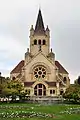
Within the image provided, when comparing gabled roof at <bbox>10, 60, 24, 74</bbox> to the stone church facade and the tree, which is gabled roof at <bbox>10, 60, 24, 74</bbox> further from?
the tree

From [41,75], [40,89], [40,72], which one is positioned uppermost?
[40,72]

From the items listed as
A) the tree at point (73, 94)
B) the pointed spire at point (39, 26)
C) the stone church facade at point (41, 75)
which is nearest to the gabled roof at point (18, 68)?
the stone church facade at point (41, 75)

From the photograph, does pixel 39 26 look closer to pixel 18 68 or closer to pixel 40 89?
pixel 18 68

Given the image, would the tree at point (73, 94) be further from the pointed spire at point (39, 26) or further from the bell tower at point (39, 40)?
the pointed spire at point (39, 26)

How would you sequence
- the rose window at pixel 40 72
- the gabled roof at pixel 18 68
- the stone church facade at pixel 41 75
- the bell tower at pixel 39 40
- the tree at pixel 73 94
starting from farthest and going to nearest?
the bell tower at pixel 39 40 < the gabled roof at pixel 18 68 < the rose window at pixel 40 72 < the stone church facade at pixel 41 75 < the tree at pixel 73 94

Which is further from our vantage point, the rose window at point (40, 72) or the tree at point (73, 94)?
the rose window at point (40, 72)

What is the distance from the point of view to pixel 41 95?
91500 millimetres

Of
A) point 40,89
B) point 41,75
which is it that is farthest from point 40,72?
point 40,89

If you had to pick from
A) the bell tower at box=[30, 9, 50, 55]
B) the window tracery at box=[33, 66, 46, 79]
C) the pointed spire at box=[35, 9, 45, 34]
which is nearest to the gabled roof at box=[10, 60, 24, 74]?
the bell tower at box=[30, 9, 50, 55]

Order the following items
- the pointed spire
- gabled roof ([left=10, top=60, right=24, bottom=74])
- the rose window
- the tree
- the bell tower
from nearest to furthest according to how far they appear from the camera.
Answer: the tree
the rose window
gabled roof ([left=10, top=60, right=24, bottom=74])
the bell tower
the pointed spire

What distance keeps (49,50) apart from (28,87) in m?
17.2

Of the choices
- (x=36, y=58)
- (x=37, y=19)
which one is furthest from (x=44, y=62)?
(x=37, y=19)

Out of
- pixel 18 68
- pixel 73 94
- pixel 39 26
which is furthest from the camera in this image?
pixel 39 26

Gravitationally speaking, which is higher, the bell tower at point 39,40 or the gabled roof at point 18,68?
the bell tower at point 39,40
